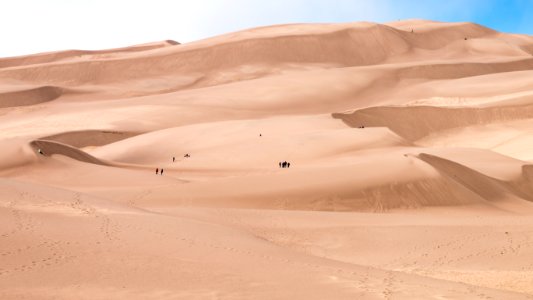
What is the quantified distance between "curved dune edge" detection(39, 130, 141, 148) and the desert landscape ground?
0.47 ft

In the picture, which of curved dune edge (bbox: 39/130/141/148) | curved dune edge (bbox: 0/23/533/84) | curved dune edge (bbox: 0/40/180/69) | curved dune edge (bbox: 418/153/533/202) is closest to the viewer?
curved dune edge (bbox: 418/153/533/202)

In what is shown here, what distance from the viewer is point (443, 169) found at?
85.8 feet

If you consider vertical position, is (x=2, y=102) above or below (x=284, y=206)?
above

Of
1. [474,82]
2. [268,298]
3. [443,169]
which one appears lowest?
[268,298]

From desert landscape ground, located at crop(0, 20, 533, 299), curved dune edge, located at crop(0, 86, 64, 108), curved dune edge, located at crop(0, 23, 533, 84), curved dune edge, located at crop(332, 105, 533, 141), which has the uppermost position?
curved dune edge, located at crop(0, 23, 533, 84)

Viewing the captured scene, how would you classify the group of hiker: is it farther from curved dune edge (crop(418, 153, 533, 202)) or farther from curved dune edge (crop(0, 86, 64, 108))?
curved dune edge (crop(0, 86, 64, 108))

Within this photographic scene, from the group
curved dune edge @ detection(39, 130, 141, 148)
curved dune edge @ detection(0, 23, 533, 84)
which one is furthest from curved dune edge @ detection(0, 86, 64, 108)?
curved dune edge @ detection(39, 130, 141, 148)

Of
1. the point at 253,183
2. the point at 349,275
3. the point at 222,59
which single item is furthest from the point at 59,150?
the point at 222,59

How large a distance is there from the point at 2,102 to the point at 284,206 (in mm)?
55828

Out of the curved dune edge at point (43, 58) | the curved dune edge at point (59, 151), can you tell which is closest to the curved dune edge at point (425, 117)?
the curved dune edge at point (59, 151)

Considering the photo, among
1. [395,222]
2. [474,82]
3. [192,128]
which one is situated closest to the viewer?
[395,222]

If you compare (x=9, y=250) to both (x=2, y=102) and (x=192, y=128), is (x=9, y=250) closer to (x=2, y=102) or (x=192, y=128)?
(x=192, y=128)

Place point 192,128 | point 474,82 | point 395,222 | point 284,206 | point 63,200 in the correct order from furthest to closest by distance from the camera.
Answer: point 474,82
point 192,128
point 284,206
point 395,222
point 63,200

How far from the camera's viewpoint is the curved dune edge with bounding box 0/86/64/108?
71625 millimetres
